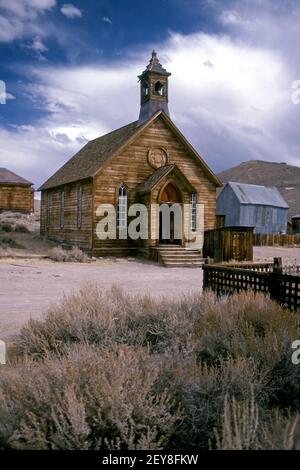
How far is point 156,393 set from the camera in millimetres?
3762

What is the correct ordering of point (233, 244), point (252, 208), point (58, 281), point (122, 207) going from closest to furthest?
point (58, 281), point (233, 244), point (122, 207), point (252, 208)

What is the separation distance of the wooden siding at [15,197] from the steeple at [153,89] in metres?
22.2

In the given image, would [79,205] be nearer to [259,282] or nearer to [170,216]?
[170,216]

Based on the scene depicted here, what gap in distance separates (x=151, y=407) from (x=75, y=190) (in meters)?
21.9

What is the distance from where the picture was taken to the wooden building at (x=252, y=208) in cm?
4625

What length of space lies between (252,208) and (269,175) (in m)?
58.1

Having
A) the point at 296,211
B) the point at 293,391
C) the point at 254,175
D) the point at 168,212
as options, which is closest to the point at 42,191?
the point at 168,212

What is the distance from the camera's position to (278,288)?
7.67m

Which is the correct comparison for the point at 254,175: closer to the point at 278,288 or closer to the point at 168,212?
the point at 168,212

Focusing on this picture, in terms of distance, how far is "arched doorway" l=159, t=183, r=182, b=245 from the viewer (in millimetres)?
22875

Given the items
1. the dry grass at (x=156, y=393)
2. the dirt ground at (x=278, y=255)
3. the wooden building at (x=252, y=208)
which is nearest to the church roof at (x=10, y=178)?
the wooden building at (x=252, y=208)

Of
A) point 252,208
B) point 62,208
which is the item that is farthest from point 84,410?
point 252,208

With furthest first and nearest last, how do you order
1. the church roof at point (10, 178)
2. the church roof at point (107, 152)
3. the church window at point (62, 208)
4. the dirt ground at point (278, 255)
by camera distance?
the church roof at point (10, 178) → the church window at point (62, 208) → the dirt ground at point (278, 255) → the church roof at point (107, 152)

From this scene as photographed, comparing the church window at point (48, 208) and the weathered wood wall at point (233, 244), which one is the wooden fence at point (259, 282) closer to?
the weathered wood wall at point (233, 244)
